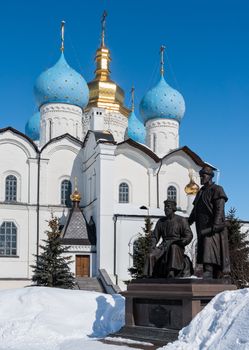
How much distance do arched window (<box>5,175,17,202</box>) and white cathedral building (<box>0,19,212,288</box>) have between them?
49 mm

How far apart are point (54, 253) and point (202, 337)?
1551 centimetres

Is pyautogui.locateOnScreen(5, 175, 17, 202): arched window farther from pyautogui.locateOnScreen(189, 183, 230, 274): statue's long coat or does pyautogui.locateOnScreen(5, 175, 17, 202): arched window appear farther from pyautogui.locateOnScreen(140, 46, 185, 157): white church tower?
pyautogui.locateOnScreen(189, 183, 230, 274): statue's long coat

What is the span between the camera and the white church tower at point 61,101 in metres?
31.1

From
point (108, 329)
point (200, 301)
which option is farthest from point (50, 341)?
point (200, 301)

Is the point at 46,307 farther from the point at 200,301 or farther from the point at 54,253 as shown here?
the point at 54,253

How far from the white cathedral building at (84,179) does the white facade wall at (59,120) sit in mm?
54

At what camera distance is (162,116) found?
33312 mm

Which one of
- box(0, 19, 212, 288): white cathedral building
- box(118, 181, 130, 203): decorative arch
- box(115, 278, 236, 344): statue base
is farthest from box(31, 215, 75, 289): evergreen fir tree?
box(115, 278, 236, 344): statue base

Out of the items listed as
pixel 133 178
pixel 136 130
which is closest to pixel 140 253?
pixel 133 178

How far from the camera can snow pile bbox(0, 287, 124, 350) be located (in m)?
9.99

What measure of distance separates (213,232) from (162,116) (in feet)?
81.1

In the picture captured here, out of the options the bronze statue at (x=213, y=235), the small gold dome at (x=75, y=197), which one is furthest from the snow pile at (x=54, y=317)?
the small gold dome at (x=75, y=197)

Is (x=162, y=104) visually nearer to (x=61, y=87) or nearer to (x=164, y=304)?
(x=61, y=87)

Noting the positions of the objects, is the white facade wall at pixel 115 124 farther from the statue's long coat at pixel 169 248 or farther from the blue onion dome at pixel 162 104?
the statue's long coat at pixel 169 248
